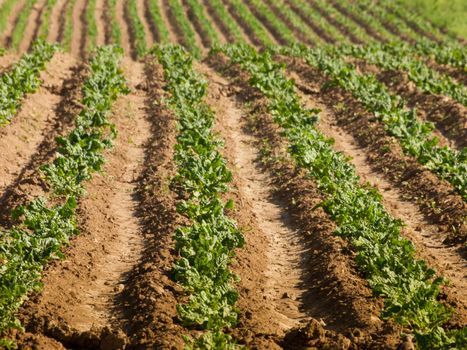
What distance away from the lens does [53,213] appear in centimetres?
973

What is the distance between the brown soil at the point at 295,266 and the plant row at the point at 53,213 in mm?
2416

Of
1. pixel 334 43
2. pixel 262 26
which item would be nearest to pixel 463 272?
pixel 334 43

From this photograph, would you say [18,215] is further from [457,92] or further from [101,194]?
[457,92]

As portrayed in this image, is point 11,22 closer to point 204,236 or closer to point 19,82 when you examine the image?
point 19,82

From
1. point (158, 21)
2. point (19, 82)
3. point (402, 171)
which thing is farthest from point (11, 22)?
point (402, 171)

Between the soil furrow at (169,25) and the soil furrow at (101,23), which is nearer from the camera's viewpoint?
the soil furrow at (101,23)

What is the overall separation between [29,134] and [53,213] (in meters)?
5.85

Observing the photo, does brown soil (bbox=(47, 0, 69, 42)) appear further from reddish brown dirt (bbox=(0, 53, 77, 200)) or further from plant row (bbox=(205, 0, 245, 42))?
reddish brown dirt (bbox=(0, 53, 77, 200))

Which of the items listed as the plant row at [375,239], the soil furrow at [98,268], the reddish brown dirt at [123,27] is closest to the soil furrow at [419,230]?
the plant row at [375,239]

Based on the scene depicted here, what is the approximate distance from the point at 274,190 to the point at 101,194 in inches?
120

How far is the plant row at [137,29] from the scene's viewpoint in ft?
102

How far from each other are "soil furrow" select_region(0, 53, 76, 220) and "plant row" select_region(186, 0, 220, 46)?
1294cm

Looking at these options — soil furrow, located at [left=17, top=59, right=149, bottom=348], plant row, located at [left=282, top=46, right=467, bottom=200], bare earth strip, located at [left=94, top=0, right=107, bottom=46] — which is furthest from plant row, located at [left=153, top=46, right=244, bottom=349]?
bare earth strip, located at [left=94, top=0, right=107, bottom=46]

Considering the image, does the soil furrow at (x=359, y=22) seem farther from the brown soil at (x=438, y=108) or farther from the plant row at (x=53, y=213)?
the plant row at (x=53, y=213)
